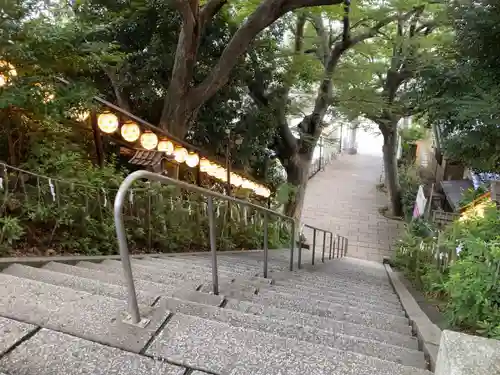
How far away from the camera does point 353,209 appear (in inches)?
675

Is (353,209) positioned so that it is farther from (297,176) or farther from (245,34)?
(245,34)

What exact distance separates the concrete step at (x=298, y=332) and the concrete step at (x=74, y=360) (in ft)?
1.96

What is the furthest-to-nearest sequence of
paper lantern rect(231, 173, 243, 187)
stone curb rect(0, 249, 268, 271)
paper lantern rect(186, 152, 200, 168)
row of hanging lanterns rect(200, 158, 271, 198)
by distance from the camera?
1. paper lantern rect(231, 173, 243, 187)
2. row of hanging lanterns rect(200, 158, 271, 198)
3. paper lantern rect(186, 152, 200, 168)
4. stone curb rect(0, 249, 268, 271)

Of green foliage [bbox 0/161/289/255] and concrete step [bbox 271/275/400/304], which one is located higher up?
green foliage [bbox 0/161/289/255]

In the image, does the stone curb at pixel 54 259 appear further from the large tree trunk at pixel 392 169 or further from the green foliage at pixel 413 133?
the green foliage at pixel 413 133

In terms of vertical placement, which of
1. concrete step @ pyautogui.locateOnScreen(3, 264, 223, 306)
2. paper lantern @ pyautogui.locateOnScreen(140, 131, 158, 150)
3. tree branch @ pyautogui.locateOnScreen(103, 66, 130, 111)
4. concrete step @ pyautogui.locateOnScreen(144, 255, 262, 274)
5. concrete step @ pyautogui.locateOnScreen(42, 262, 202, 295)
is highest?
tree branch @ pyautogui.locateOnScreen(103, 66, 130, 111)

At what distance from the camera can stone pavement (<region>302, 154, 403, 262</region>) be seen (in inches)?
535

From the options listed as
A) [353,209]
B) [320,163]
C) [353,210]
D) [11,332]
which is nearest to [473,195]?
[353,210]

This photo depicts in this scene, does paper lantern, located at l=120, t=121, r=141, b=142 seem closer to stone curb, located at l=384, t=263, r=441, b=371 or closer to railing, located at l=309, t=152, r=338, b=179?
stone curb, located at l=384, t=263, r=441, b=371

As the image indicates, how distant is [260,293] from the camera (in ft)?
11.9

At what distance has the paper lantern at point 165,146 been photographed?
22.4ft

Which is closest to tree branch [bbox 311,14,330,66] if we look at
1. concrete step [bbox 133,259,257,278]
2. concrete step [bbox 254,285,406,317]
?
concrete step [bbox 133,259,257,278]

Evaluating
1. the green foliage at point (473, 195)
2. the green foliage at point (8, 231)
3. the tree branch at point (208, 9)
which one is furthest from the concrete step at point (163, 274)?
the green foliage at point (473, 195)

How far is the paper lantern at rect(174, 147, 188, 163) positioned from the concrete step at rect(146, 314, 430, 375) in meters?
5.56
